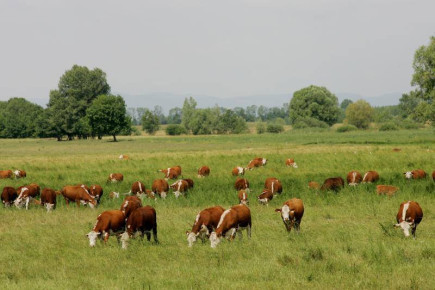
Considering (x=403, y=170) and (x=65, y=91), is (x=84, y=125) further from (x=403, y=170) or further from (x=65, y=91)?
(x=403, y=170)

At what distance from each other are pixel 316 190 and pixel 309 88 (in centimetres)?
11204

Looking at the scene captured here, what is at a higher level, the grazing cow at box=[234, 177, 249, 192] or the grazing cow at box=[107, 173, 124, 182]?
the grazing cow at box=[107, 173, 124, 182]

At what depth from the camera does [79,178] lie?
27031 millimetres

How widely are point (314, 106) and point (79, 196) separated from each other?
360 feet

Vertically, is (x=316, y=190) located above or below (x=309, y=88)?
below

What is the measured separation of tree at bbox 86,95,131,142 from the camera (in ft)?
285

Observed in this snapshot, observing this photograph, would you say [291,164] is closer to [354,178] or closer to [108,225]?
[354,178]

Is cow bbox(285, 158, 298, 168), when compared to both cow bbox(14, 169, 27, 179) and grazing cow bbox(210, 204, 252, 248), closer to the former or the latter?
grazing cow bbox(210, 204, 252, 248)

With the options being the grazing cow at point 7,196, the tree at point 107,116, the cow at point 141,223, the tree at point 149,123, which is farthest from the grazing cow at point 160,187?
the tree at point 149,123

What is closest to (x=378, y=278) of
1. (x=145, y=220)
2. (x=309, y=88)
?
(x=145, y=220)

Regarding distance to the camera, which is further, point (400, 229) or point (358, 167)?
point (358, 167)

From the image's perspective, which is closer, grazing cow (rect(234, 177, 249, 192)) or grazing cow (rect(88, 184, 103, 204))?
grazing cow (rect(88, 184, 103, 204))

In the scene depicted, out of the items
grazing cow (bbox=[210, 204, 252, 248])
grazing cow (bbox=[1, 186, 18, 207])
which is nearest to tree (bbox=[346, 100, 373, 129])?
grazing cow (bbox=[1, 186, 18, 207])

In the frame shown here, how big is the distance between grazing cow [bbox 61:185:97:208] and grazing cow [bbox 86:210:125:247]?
6.71m
